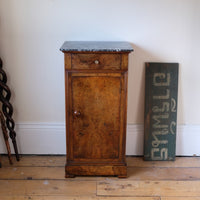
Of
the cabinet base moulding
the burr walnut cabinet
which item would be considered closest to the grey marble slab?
the burr walnut cabinet

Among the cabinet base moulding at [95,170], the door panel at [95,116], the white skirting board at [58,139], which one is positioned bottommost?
the cabinet base moulding at [95,170]

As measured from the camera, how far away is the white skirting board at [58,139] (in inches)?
100

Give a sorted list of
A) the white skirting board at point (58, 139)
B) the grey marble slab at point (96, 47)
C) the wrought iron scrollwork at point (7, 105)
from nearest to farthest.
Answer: the grey marble slab at point (96, 47), the wrought iron scrollwork at point (7, 105), the white skirting board at point (58, 139)

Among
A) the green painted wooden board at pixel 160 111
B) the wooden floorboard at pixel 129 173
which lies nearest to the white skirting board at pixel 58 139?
the green painted wooden board at pixel 160 111

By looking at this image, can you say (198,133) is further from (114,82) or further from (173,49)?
(114,82)

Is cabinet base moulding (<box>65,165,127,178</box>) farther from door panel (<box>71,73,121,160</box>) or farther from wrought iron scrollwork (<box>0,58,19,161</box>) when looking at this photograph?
wrought iron scrollwork (<box>0,58,19,161</box>)

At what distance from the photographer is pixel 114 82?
205 cm

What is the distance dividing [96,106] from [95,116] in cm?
8

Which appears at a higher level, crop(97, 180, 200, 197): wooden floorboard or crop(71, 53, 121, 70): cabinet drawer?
crop(71, 53, 121, 70): cabinet drawer

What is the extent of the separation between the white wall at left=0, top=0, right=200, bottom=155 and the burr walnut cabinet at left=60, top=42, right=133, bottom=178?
8.0 inches

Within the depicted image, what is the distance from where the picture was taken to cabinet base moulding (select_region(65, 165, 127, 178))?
2.23 meters

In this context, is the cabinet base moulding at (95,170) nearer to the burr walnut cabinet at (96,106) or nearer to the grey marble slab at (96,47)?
the burr walnut cabinet at (96,106)

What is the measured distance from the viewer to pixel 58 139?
101 inches

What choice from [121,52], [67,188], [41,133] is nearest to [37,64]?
[41,133]
